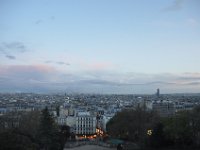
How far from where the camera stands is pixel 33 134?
45156mm

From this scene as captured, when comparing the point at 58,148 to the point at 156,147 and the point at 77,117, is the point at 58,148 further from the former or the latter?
the point at 77,117

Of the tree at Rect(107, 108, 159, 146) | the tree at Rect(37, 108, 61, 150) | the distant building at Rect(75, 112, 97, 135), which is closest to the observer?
the tree at Rect(37, 108, 61, 150)

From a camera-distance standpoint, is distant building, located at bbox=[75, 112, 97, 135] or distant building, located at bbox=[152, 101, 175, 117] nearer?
distant building, located at bbox=[75, 112, 97, 135]

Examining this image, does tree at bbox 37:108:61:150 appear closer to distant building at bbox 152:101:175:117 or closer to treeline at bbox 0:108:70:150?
treeline at bbox 0:108:70:150


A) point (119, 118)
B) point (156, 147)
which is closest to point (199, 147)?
point (156, 147)

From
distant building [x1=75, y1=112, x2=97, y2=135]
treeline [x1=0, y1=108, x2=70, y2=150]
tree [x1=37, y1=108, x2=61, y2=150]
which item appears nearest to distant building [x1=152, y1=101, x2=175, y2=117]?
distant building [x1=75, y1=112, x2=97, y2=135]

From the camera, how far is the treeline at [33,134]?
2822 centimetres

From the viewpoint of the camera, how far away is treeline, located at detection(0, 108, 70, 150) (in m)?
28.2

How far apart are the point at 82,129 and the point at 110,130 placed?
22.0 meters

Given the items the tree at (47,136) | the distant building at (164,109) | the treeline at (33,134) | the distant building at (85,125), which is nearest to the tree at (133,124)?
the treeline at (33,134)

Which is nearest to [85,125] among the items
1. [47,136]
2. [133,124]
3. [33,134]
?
[133,124]

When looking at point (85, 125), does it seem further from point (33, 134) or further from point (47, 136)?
point (47, 136)

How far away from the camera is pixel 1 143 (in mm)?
27781

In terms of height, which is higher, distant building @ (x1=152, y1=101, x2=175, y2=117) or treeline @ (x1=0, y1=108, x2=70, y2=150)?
distant building @ (x1=152, y1=101, x2=175, y2=117)
